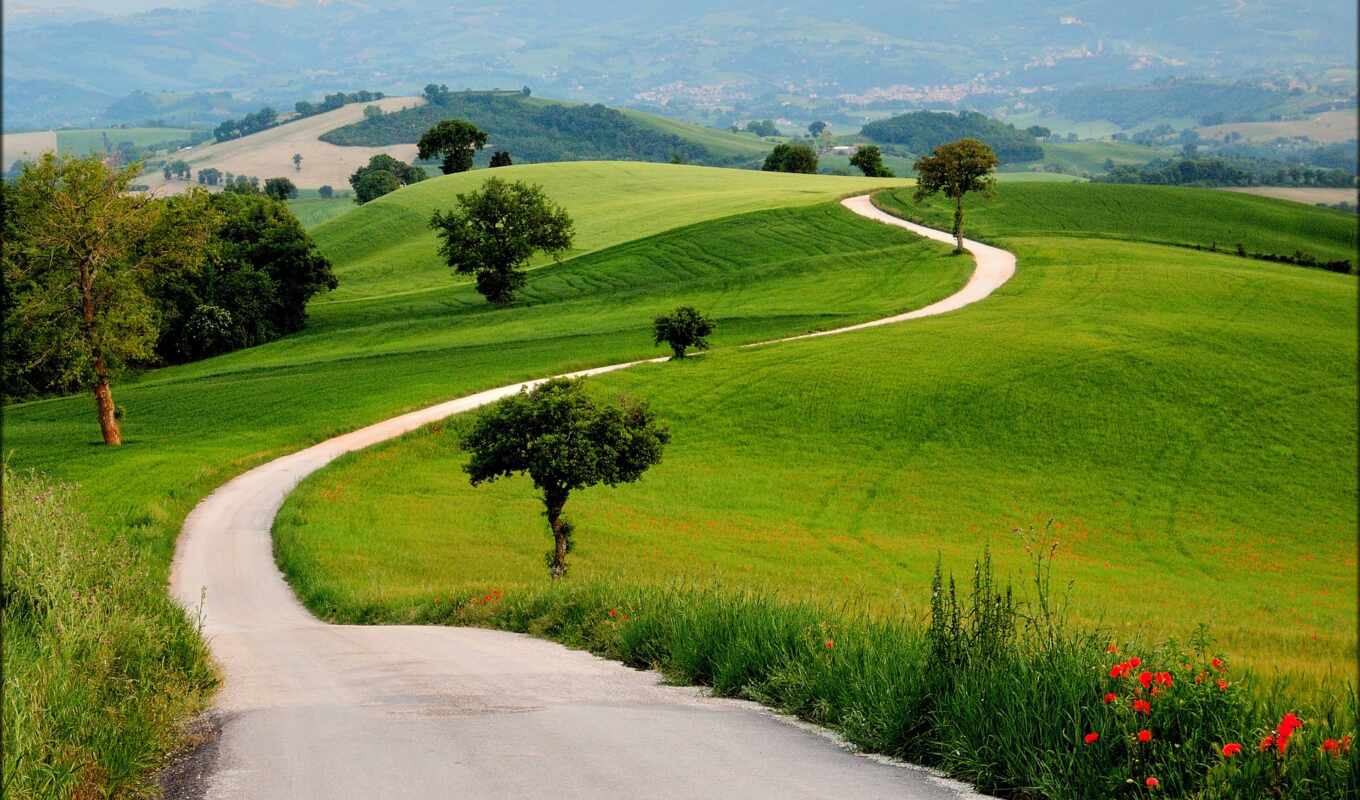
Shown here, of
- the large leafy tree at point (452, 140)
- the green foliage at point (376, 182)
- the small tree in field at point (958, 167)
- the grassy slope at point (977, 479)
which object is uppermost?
the large leafy tree at point (452, 140)

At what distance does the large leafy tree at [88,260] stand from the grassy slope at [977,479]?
12.5 metres

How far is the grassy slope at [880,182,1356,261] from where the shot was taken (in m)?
90.6

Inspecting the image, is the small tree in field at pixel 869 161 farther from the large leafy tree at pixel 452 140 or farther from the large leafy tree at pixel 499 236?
the large leafy tree at pixel 499 236

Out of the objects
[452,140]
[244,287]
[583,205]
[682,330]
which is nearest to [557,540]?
[682,330]

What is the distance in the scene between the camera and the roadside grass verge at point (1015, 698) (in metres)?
6.66

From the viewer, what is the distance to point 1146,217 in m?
100

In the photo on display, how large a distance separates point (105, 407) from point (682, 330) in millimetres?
28218

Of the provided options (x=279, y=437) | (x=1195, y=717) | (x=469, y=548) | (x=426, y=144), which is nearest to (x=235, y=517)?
(x=469, y=548)

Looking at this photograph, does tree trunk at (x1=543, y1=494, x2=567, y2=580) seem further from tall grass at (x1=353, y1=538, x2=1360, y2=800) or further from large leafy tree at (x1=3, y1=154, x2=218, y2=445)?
large leafy tree at (x1=3, y1=154, x2=218, y2=445)

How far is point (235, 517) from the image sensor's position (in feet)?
124

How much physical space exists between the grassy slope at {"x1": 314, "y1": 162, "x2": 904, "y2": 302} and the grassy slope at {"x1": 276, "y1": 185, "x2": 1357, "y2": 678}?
53510mm

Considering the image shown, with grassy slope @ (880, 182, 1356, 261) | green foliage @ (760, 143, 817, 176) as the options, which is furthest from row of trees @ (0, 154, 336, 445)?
green foliage @ (760, 143, 817, 176)

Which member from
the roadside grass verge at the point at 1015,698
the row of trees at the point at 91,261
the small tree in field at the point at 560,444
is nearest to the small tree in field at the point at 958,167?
the row of trees at the point at 91,261

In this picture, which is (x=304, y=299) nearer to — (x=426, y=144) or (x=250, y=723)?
(x=426, y=144)
